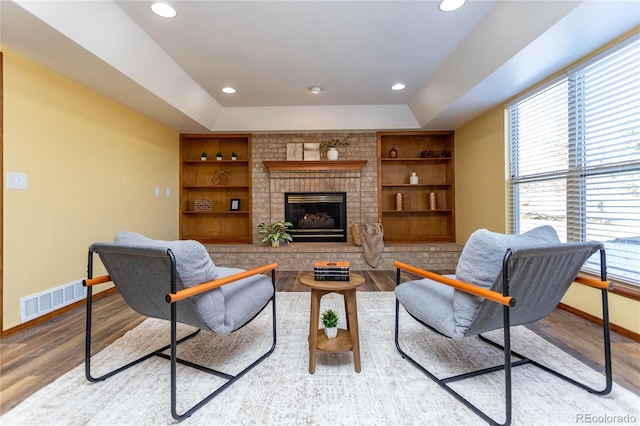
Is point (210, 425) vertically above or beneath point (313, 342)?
beneath

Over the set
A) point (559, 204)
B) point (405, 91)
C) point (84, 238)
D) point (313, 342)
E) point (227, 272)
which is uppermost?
point (405, 91)

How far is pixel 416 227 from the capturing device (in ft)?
17.0

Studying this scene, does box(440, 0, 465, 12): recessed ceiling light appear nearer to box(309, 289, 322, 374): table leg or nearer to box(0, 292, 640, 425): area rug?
box(309, 289, 322, 374): table leg

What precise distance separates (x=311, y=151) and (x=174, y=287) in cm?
393

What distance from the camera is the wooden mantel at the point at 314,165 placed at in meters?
4.75

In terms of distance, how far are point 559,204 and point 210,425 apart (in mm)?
3342

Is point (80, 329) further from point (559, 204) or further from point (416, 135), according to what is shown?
point (416, 135)

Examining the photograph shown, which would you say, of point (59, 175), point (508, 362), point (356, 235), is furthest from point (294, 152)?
point (508, 362)

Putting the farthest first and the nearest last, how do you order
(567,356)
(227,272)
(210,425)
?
(227,272) → (567,356) → (210,425)

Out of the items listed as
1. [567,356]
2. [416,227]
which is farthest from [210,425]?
[416,227]

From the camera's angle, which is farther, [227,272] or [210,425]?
[227,272]

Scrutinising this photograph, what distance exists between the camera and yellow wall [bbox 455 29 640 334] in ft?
11.5

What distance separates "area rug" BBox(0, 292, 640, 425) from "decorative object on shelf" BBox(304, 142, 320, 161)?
→ 336cm

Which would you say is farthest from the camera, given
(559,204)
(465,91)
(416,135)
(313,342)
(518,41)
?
(416,135)
